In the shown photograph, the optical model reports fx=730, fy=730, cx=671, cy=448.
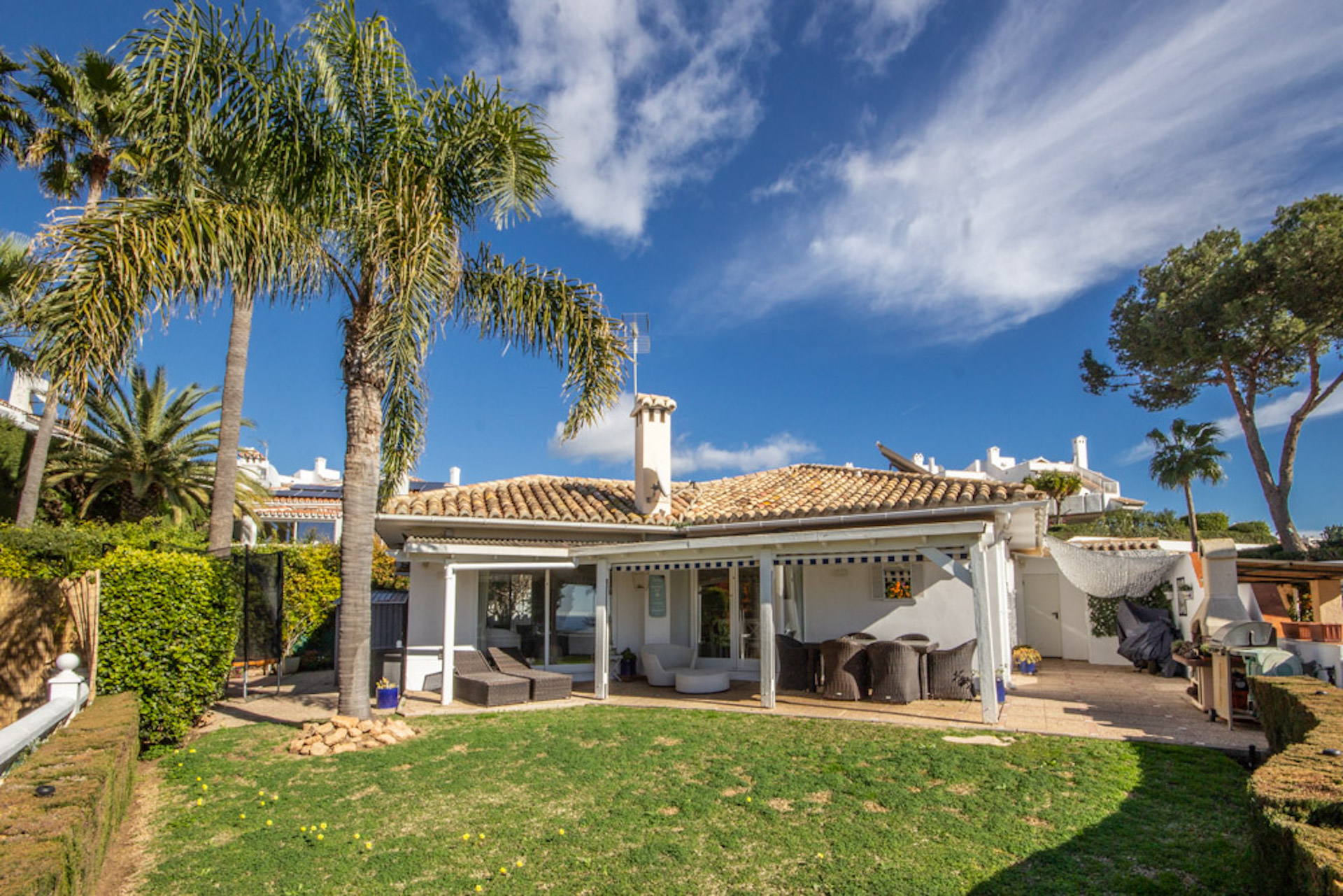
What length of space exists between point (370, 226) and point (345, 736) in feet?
26.1

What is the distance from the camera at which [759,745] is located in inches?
419

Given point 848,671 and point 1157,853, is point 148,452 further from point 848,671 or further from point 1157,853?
point 1157,853

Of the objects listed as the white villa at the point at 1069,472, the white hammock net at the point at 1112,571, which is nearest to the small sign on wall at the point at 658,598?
the white hammock net at the point at 1112,571

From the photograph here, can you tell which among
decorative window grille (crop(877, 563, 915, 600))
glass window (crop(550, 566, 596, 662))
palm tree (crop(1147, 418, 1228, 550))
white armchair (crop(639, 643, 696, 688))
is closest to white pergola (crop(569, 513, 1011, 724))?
glass window (crop(550, 566, 596, 662))

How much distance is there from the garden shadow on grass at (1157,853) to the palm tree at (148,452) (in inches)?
1129

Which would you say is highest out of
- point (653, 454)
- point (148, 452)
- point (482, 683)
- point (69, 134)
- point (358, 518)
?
point (69, 134)

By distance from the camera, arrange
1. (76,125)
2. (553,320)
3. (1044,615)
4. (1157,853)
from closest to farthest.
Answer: (1157,853) → (553,320) → (76,125) → (1044,615)

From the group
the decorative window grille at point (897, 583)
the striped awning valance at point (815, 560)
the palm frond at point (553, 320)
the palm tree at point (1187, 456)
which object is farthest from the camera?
the palm tree at point (1187, 456)

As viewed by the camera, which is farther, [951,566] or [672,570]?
[672,570]

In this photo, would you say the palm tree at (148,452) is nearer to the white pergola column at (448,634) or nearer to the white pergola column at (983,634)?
the white pergola column at (448,634)

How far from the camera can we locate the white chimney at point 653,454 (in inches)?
782

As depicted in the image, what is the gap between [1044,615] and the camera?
23438 mm

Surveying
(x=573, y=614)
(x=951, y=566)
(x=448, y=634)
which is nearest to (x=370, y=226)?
(x=448, y=634)

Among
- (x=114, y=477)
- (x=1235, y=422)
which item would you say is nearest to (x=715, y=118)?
(x=114, y=477)
